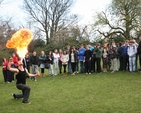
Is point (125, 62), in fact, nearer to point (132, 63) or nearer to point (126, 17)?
point (132, 63)

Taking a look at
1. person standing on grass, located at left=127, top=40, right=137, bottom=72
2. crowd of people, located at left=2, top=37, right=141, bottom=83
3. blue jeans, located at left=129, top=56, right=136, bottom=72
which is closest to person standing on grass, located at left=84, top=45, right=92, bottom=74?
crowd of people, located at left=2, top=37, right=141, bottom=83

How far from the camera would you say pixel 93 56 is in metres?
18.7

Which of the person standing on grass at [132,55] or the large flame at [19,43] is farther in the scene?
the person standing on grass at [132,55]

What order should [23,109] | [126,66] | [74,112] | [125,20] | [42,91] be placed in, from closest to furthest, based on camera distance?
[74,112]
[23,109]
[42,91]
[126,66]
[125,20]

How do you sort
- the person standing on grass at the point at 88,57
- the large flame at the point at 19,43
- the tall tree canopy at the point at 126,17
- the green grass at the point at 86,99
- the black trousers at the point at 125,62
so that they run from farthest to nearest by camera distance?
the tall tree canopy at the point at 126,17, the person standing on grass at the point at 88,57, the black trousers at the point at 125,62, the large flame at the point at 19,43, the green grass at the point at 86,99

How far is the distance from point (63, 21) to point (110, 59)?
113 ft

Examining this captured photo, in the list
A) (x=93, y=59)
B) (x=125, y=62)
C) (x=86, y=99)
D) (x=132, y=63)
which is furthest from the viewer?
(x=93, y=59)

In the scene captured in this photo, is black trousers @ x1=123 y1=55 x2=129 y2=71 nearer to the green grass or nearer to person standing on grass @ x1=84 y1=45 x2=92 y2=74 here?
person standing on grass @ x1=84 y1=45 x2=92 y2=74

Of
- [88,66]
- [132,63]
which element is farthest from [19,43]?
[132,63]

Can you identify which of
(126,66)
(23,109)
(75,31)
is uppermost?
(75,31)

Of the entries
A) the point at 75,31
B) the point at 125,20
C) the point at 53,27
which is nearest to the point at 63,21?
the point at 53,27

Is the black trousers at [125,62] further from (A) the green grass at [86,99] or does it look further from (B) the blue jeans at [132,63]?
(A) the green grass at [86,99]

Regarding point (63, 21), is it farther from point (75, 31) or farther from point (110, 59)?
point (110, 59)

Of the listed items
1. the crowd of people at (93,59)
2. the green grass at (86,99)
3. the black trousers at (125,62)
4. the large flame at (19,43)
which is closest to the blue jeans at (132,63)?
the crowd of people at (93,59)
